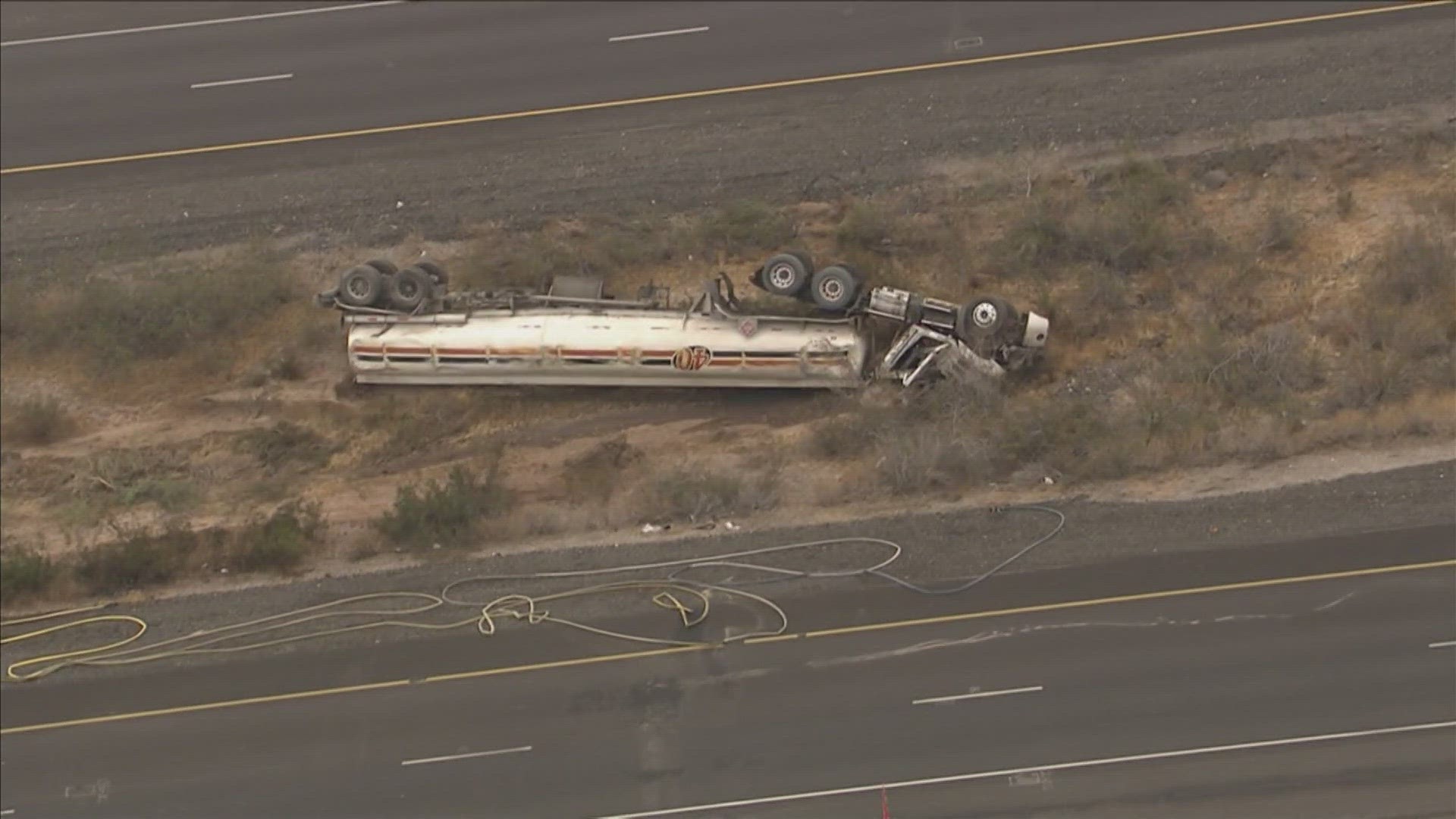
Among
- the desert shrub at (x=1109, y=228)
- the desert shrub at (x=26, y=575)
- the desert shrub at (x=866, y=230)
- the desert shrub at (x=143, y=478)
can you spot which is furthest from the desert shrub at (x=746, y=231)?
the desert shrub at (x=26, y=575)

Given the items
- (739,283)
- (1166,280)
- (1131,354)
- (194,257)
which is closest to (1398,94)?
(1166,280)

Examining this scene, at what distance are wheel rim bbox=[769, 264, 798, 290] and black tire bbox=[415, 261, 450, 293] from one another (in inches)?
258

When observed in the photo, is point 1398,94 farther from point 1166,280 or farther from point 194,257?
point 194,257

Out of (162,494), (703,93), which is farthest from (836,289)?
(162,494)

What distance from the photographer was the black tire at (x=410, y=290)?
27.0 m

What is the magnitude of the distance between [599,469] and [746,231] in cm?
600

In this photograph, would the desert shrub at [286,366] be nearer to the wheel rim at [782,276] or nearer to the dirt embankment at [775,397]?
the dirt embankment at [775,397]

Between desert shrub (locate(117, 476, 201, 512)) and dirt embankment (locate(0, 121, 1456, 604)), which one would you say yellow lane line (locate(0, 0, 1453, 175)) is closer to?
dirt embankment (locate(0, 121, 1456, 604))

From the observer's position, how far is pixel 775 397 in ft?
88.3

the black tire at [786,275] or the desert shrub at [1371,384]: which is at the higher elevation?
the black tire at [786,275]

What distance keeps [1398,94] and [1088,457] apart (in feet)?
36.6

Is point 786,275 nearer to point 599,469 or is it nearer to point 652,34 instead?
point 599,469

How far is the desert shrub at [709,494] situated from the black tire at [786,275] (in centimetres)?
345

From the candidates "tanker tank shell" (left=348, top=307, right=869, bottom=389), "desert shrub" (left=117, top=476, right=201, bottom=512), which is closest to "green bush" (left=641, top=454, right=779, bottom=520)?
"tanker tank shell" (left=348, top=307, right=869, bottom=389)
